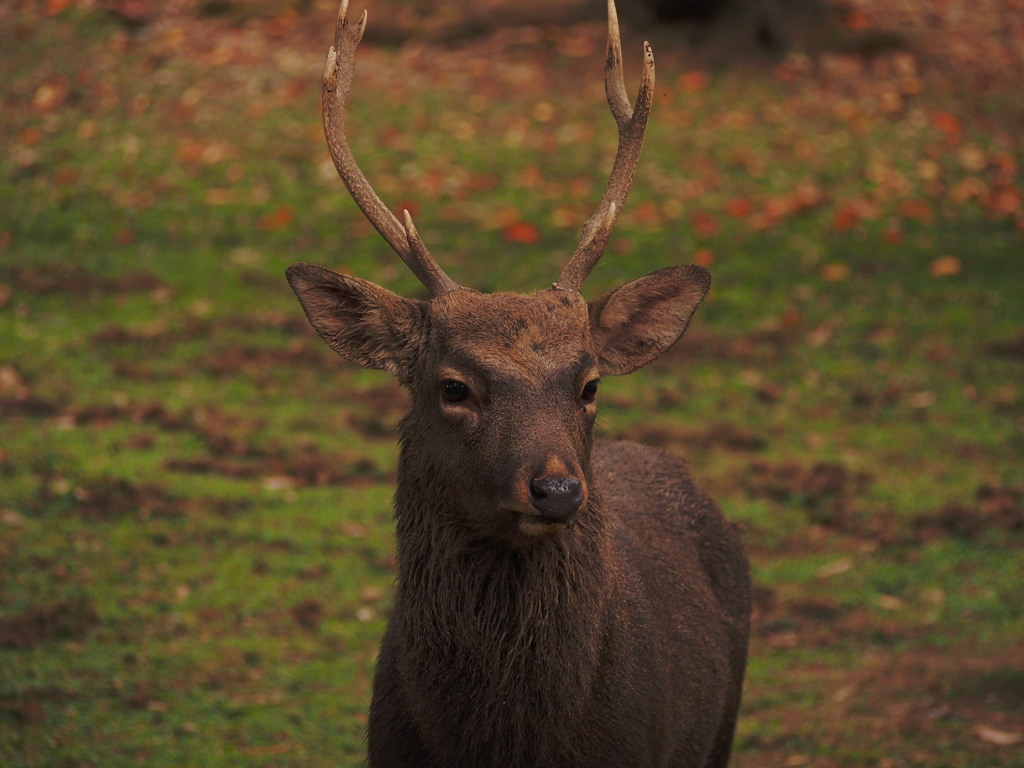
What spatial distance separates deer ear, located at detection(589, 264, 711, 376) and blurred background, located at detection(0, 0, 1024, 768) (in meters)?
1.85

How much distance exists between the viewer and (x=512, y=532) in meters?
4.18

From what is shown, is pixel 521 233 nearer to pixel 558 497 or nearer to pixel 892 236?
pixel 892 236

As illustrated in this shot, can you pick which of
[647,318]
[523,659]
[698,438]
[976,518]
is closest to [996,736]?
[976,518]

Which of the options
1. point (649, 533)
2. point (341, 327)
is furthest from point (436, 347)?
point (649, 533)

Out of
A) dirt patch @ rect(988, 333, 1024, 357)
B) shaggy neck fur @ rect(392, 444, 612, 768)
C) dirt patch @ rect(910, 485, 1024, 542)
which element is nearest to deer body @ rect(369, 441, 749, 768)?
shaggy neck fur @ rect(392, 444, 612, 768)

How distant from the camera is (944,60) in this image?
53.4ft

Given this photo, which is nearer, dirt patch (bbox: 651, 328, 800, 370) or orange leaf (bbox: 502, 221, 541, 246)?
dirt patch (bbox: 651, 328, 800, 370)

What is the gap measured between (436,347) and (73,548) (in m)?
4.76

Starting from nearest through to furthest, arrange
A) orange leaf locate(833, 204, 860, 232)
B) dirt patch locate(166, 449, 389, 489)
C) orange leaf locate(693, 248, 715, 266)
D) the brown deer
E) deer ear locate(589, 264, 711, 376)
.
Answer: the brown deer < deer ear locate(589, 264, 711, 376) < dirt patch locate(166, 449, 389, 489) < orange leaf locate(693, 248, 715, 266) < orange leaf locate(833, 204, 860, 232)

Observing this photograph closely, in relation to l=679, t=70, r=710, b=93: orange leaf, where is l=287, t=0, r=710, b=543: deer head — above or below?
above

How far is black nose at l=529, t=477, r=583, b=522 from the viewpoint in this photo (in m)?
3.92

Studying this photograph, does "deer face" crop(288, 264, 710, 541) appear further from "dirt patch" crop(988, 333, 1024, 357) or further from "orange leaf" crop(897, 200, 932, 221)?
"orange leaf" crop(897, 200, 932, 221)

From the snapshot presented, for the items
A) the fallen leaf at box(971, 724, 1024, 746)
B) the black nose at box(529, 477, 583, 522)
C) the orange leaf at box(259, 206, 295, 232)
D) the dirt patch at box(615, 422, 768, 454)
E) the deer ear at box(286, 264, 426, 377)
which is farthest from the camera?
the orange leaf at box(259, 206, 295, 232)

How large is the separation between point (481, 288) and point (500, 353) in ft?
26.1
